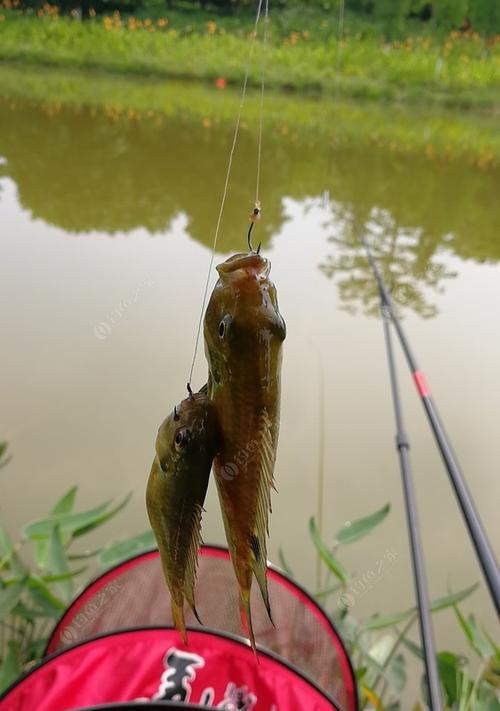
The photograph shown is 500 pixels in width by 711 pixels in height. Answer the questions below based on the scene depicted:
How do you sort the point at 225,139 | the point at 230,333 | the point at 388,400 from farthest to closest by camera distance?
the point at 225,139, the point at 388,400, the point at 230,333

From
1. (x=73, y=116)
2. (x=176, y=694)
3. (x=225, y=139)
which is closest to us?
(x=176, y=694)

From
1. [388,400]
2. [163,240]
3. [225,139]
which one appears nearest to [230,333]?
[388,400]

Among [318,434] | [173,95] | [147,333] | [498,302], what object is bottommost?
[318,434]

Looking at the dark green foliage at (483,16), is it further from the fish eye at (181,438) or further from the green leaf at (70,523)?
the fish eye at (181,438)

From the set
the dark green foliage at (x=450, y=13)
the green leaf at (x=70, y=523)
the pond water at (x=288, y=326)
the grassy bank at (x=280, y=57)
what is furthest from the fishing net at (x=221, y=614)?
the dark green foliage at (x=450, y=13)

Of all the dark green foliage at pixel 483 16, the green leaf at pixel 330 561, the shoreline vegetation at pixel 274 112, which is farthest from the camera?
the dark green foliage at pixel 483 16

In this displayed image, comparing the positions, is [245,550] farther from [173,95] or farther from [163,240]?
[173,95]

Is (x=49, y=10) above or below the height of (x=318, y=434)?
above

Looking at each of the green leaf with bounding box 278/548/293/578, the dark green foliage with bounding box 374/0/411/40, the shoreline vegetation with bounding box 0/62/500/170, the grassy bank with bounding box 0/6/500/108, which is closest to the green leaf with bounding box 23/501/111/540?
the green leaf with bounding box 278/548/293/578
